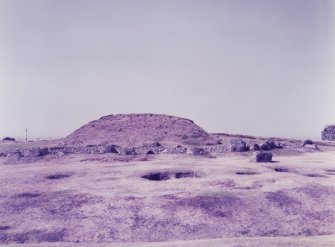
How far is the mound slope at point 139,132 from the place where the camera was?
3566 cm

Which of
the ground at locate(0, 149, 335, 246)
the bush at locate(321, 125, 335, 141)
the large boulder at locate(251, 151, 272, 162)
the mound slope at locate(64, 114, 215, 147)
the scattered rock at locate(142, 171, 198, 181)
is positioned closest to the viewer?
the ground at locate(0, 149, 335, 246)

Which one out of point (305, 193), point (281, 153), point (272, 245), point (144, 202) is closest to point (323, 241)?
point (272, 245)

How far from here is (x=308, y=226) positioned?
12.4 metres

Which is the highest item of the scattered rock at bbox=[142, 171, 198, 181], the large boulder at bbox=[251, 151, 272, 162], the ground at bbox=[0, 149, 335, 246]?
the large boulder at bbox=[251, 151, 272, 162]

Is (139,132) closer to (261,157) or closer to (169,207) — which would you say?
(261,157)

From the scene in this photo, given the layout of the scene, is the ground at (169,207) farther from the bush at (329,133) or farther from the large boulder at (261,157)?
the bush at (329,133)

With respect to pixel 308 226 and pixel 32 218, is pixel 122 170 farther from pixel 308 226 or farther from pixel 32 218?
pixel 308 226

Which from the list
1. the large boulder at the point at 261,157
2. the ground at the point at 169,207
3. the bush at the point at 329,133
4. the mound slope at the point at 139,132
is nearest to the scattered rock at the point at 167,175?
the ground at the point at 169,207

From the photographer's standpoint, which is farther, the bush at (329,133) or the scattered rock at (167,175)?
the bush at (329,133)

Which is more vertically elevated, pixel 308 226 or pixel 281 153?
pixel 281 153

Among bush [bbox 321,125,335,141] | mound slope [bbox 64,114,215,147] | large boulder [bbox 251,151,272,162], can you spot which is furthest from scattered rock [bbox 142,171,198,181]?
bush [bbox 321,125,335,141]

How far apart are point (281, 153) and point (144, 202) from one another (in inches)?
681

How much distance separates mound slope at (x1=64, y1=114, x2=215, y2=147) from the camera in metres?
35.7

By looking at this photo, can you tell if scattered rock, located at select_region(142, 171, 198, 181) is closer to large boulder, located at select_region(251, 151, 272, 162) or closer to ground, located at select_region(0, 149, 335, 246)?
ground, located at select_region(0, 149, 335, 246)
